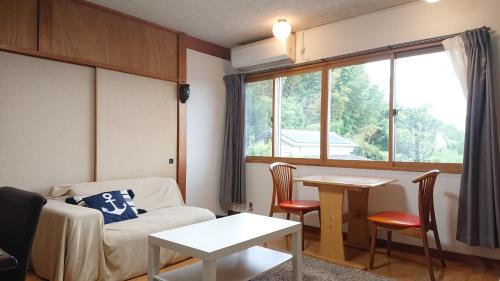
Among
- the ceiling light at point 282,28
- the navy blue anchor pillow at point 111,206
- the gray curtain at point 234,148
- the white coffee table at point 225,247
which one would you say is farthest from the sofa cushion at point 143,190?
the ceiling light at point 282,28

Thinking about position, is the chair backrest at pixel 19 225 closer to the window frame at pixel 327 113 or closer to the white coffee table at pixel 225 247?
the white coffee table at pixel 225 247

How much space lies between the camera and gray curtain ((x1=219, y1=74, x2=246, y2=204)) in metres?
4.38

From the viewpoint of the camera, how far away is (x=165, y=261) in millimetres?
2709

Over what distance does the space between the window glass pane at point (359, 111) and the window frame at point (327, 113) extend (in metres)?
0.05

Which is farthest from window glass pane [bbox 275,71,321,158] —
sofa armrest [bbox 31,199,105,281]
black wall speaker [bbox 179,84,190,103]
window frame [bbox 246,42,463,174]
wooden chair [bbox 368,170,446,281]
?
sofa armrest [bbox 31,199,105,281]

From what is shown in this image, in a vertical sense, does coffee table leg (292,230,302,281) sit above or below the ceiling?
below

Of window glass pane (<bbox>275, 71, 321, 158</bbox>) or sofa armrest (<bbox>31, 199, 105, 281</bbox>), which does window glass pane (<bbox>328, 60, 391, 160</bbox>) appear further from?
sofa armrest (<bbox>31, 199, 105, 281</bbox>)

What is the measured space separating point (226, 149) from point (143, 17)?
76.2 inches

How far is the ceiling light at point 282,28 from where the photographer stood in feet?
11.6

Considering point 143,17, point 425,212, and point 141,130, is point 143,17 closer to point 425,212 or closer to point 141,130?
point 141,130

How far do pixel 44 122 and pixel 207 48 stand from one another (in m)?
2.22

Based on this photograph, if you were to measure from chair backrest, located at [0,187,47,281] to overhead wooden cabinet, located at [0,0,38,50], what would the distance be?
A: 6.00 feet

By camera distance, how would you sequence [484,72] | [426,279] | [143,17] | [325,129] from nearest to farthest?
[426,279] → [484,72] → [143,17] → [325,129]

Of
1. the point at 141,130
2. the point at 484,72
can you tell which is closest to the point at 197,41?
the point at 141,130
